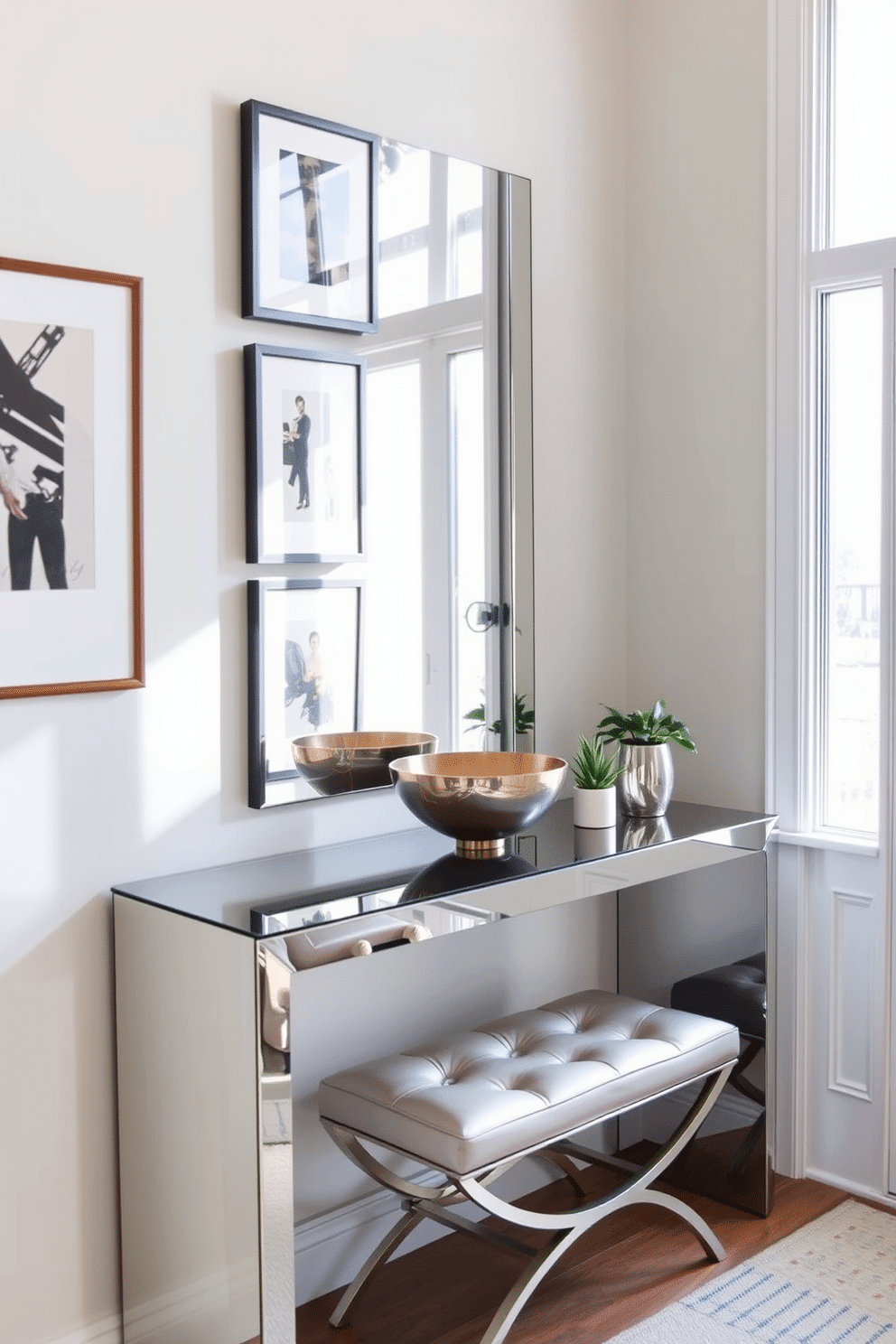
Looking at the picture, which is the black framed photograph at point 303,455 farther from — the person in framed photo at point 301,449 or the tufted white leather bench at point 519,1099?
the tufted white leather bench at point 519,1099

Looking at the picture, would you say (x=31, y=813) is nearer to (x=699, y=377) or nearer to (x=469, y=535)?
(x=469, y=535)

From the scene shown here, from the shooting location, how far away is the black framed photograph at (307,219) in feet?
7.53

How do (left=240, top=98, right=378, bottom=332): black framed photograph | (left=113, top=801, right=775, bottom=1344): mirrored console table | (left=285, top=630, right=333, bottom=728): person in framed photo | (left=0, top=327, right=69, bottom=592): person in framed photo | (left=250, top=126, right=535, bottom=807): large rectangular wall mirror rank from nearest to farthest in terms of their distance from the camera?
(left=113, top=801, right=775, bottom=1344): mirrored console table
(left=0, top=327, right=69, bottom=592): person in framed photo
(left=240, top=98, right=378, bottom=332): black framed photograph
(left=285, top=630, right=333, bottom=728): person in framed photo
(left=250, top=126, right=535, bottom=807): large rectangular wall mirror

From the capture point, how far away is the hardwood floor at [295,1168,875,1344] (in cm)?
237

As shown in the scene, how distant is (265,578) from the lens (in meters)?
2.37

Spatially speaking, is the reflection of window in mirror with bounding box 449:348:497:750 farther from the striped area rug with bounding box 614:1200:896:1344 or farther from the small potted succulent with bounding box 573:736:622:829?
the striped area rug with bounding box 614:1200:896:1344

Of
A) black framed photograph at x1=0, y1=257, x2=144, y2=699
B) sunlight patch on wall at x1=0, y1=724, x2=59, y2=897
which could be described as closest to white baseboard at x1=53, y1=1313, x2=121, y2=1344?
sunlight patch on wall at x1=0, y1=724, x2=59, y2=897

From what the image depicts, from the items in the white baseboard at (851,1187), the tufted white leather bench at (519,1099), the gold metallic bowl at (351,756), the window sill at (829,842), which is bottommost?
the white baseboard at (851,1187)

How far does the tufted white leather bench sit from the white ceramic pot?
39 cm

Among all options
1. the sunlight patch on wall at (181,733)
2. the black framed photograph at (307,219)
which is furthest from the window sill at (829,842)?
the black framed photograph at (307,219)

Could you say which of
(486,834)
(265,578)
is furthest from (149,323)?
(486,834)

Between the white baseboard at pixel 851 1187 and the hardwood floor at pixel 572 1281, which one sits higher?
the white baseboard at pixel 851 1187

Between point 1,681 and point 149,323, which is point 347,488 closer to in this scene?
point 149,323

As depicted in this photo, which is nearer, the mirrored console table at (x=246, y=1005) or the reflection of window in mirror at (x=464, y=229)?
the mirrored console table at (x=246, y=1005)
